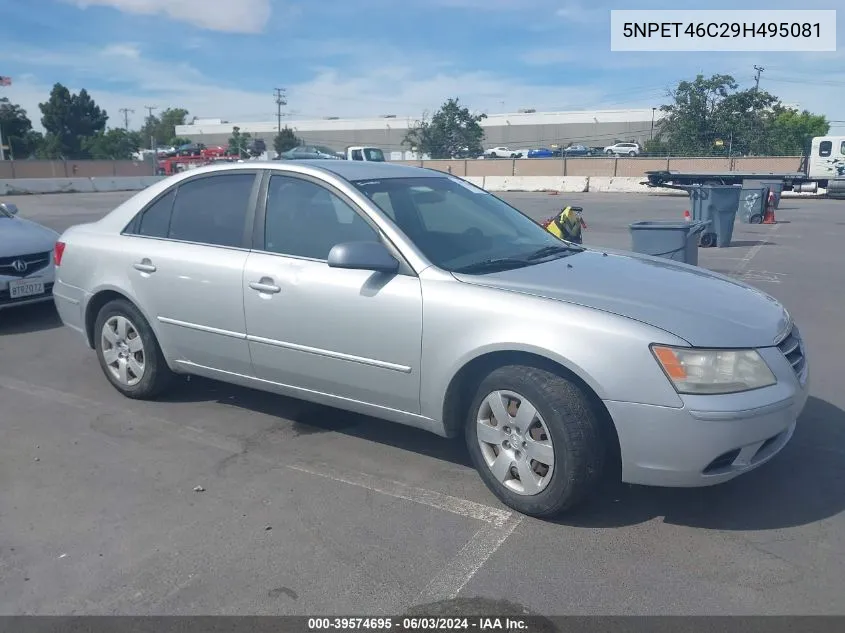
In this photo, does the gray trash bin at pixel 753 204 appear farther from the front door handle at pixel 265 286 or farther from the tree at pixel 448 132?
the tree at pixel 448 132

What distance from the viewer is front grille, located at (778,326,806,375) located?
12.0 ft

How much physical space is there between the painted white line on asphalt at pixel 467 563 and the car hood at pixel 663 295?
113 centimetres

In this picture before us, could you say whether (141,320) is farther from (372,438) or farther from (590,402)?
(590,402)

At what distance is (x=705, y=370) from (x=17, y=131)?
85.6m

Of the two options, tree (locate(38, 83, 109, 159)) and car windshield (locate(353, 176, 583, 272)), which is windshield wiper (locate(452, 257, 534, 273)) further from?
tree (locate(38, 83, 109, 159))

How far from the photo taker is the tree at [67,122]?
76812mm

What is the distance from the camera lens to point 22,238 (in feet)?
25.9

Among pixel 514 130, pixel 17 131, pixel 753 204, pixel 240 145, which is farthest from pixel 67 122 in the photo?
pixel 753 204

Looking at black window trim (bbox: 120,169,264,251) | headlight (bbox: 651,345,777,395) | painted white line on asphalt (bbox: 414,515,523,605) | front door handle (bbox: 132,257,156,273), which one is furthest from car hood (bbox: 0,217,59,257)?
headlight (bbox: 651,345,777,395)

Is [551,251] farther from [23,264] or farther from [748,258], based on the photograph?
[748,258]

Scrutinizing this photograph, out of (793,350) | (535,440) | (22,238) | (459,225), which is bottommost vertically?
(535,440)

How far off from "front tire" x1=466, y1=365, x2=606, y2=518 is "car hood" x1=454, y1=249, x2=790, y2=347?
0.43 meters

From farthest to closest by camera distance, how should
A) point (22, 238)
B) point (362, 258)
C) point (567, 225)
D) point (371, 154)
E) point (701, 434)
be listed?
1. point (371, 154)
2. point (567, 225)
3. point (22, 238)
4. point (362, 258)
5. point (701, 434)

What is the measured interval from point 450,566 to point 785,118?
249 ft
